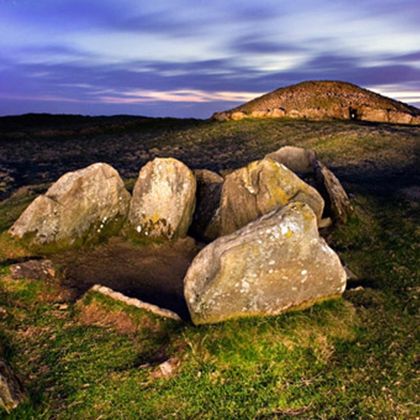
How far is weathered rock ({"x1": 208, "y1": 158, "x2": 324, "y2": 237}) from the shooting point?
450 inches

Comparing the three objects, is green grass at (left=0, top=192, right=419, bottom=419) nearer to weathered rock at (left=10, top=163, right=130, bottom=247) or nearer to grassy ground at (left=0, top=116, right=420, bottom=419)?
grassy ground at (left=0, top=116, right=420, bottom=419)

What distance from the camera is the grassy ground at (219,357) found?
6.52 m

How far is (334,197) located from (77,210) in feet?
19.9

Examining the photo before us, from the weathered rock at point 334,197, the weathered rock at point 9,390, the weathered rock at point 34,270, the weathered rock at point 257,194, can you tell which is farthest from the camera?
the weathered rock at point 334,197

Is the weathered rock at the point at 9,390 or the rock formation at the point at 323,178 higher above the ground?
the rock formation at the point at 323,178

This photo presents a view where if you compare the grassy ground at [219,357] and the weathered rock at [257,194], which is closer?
the grassy ground at [219,357]

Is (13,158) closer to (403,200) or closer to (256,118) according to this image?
(256,118)

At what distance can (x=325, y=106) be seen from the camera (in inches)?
1512

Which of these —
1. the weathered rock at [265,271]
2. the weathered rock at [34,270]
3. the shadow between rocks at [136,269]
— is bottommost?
the shadow between rocks at [136,269]

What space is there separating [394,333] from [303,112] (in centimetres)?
3062

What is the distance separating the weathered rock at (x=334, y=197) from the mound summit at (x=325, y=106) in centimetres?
2414

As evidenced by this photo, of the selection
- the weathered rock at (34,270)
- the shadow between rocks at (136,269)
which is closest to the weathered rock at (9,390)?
the shadow between rocks at (136,269)

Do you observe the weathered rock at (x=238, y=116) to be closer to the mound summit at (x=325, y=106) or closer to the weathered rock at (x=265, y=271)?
the mound summit at (x=325, y=106)

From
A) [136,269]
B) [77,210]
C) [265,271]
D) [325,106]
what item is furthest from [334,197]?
[325,106]
